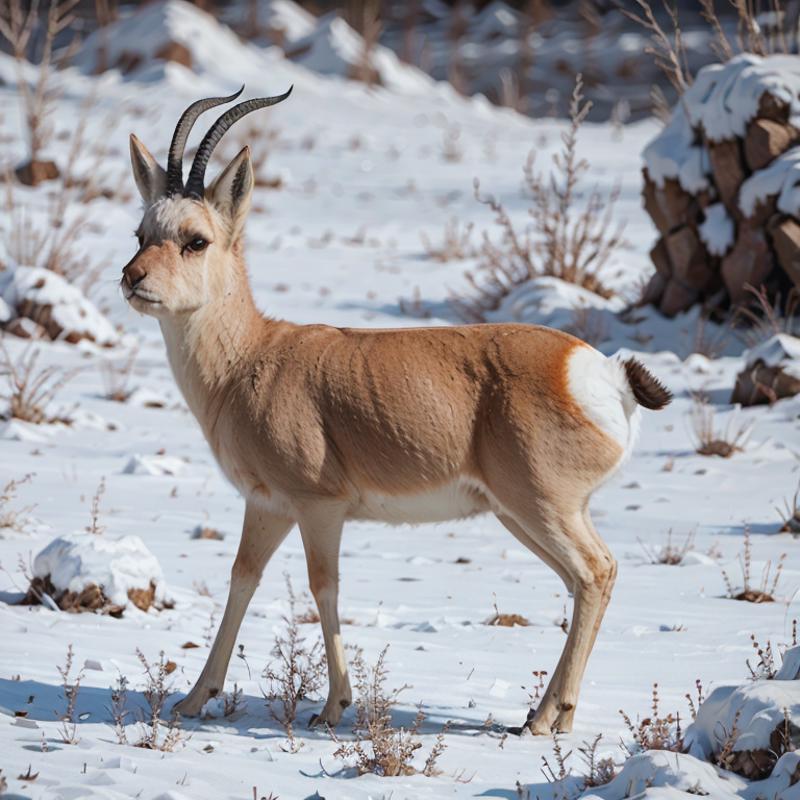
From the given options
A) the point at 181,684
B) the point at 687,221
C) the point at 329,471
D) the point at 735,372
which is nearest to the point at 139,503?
the point at 181,684

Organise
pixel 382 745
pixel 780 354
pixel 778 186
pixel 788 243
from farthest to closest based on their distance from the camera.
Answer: pixel 778 186 → pixel 788 243 → pixel 780 354 → pixel 382 745

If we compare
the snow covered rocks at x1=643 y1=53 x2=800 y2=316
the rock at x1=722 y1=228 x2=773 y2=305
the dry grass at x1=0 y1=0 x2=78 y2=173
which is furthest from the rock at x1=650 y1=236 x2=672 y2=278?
the dry grass at x1=0 y1=0 x2=78 y2=173

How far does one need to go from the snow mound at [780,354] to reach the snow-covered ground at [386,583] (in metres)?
0.33

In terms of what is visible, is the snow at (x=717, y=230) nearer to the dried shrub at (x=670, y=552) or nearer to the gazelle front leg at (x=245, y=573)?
the dried shrub at (x=670, y=552)

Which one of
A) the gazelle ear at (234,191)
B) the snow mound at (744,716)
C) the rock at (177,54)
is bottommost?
the snow mound at (744,716)

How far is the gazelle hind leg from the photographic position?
4723 millimetres

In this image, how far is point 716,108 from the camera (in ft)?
40.1

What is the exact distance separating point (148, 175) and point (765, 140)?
317 inches

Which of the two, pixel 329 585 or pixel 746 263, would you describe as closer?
pixel 329 585

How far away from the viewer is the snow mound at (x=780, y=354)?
395 inches

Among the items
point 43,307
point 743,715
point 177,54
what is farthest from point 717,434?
point 177,54

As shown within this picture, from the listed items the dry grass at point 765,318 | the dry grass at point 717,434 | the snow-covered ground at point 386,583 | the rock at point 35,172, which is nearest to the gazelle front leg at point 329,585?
the snow-covered ground at point 386,583

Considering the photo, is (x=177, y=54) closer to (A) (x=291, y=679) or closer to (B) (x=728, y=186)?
(B) (x=728, y=186)

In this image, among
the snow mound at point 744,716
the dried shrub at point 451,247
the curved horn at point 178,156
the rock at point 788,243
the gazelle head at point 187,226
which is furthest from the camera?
the dried shrub at point 451,247
